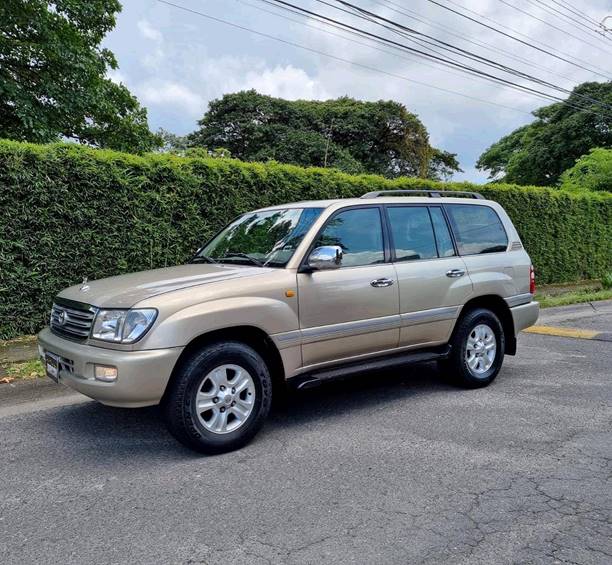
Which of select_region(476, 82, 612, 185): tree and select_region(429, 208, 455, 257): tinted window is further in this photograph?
select_region(476, 82, 612, 185): tree

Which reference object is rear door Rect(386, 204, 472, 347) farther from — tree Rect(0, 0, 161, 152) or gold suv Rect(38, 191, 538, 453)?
tree Rect(0, 0, 161, 152)

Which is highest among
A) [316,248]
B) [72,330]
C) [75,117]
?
[75,117]

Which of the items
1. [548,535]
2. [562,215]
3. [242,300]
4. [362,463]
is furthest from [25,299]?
[562,215]

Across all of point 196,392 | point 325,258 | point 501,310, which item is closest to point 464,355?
point 501,310

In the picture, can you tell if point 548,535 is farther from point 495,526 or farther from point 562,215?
point 562,215

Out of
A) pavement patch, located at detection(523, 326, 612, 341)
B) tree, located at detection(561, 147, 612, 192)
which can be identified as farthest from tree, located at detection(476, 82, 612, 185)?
pavement patch, located at detection(523, 326, 612, 341)

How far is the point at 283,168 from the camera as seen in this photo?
10188 millimetres

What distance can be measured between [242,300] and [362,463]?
1.41 m

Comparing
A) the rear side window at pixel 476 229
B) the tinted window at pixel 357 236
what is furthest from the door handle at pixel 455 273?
the tinted window at pixel 357 236

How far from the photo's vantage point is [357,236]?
16.5ft

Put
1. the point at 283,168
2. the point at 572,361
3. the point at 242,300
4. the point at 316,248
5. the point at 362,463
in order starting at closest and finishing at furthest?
the point at 362,463
the point at 242,300
the point at 316,248
the point at 572,361
the point at 283,168

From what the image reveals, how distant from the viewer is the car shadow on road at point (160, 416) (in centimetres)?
414

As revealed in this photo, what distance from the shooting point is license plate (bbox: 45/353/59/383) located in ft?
13.8

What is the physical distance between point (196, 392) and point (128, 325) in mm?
648
